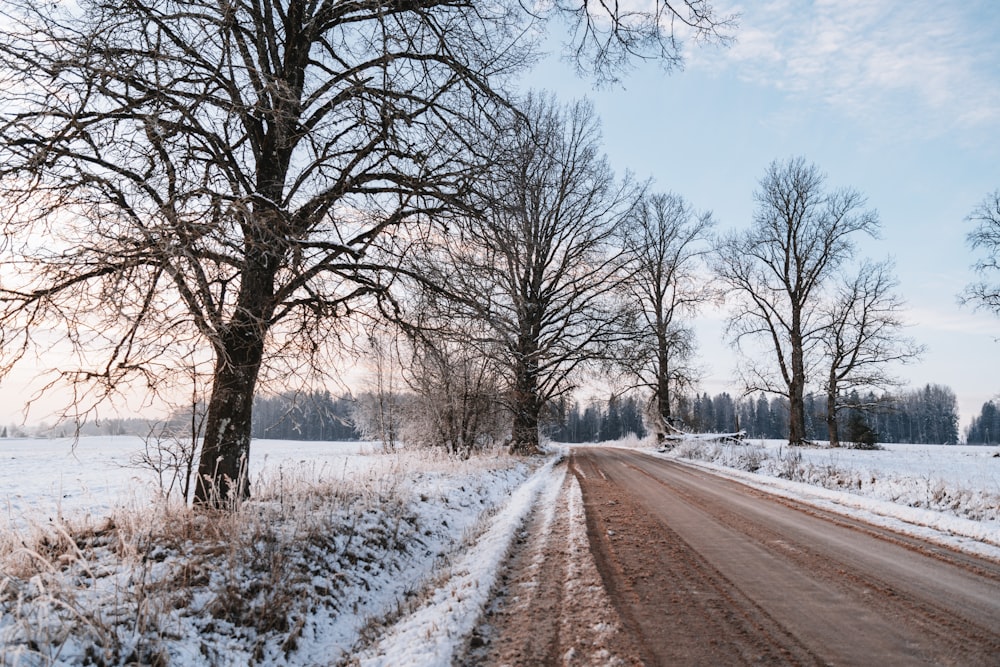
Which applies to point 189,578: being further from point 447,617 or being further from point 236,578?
point 447,617

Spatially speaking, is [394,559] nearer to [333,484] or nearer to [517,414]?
[333,484]

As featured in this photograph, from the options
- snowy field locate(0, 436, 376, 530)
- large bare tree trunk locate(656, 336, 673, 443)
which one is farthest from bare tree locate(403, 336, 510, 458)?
large bare tree trunk locate(656, 336, 673, 443)

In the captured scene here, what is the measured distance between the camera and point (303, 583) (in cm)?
456

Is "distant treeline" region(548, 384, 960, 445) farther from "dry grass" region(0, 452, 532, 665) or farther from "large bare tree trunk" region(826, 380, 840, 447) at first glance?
"dry grass" region(0, 452, 532, 665)

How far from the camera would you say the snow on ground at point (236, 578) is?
3.29 meters

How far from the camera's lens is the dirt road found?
3.22 metres

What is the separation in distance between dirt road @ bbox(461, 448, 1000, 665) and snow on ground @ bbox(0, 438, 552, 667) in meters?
0.59

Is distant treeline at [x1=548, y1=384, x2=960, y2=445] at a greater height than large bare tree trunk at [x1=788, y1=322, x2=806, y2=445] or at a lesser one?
lesser

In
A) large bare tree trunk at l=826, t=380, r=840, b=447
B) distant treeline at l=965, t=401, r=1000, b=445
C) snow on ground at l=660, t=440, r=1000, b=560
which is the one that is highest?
large bare tree trunk at l=826, t=380, r=840, b=447

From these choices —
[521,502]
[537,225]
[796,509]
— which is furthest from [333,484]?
[537,225]

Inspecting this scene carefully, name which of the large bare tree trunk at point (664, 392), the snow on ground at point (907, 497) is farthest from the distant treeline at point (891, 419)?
the snow on ground at point (907, 497)

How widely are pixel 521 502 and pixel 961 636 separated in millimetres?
6677

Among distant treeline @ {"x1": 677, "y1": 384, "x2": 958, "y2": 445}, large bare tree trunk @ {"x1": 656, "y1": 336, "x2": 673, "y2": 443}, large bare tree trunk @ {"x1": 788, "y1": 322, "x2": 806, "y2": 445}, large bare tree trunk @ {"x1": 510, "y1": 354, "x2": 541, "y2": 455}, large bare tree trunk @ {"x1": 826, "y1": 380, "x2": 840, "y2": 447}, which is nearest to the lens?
large bare tree trunk @ {"x1": 510, "y1": 354, "x2": 541, "y2": 455}

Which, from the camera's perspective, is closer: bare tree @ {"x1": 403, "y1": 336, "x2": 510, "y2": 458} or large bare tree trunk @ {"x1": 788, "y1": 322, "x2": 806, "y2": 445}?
bare tree @ {"x1": 403, "y1": 336, "x2": 510, "y2": 458}
